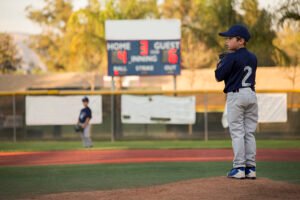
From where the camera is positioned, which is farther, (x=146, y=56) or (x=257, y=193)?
(x=146, y=56)

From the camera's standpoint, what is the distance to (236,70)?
8.20m

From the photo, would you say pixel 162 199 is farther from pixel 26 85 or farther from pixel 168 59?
pixel 26 85

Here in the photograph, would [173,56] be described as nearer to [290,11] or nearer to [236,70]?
[290,11]

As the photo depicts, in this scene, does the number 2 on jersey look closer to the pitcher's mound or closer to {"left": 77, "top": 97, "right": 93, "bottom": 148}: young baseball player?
the pitcher's mound

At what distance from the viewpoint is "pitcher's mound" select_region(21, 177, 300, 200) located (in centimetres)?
724

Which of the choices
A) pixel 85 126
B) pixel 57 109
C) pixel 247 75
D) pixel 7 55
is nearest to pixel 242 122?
pixel 247 75

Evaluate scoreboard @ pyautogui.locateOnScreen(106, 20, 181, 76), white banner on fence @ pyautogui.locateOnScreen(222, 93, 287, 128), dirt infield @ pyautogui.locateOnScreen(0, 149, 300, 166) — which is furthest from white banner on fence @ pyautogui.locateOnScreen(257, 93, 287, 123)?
dirt infield @ pyautogui.locateOnScreen(0, 149, 300, 166)

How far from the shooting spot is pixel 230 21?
2978 centimetres

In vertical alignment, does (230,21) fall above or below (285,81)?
above

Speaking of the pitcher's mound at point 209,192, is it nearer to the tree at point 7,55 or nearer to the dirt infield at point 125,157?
the dirt infield at point 125,157

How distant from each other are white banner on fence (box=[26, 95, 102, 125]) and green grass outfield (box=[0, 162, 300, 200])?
1072 centimetres

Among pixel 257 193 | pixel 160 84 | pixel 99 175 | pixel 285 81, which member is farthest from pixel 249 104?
pixel 160 84

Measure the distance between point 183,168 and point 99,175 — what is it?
6.21ft

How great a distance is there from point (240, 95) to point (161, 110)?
1590cm
